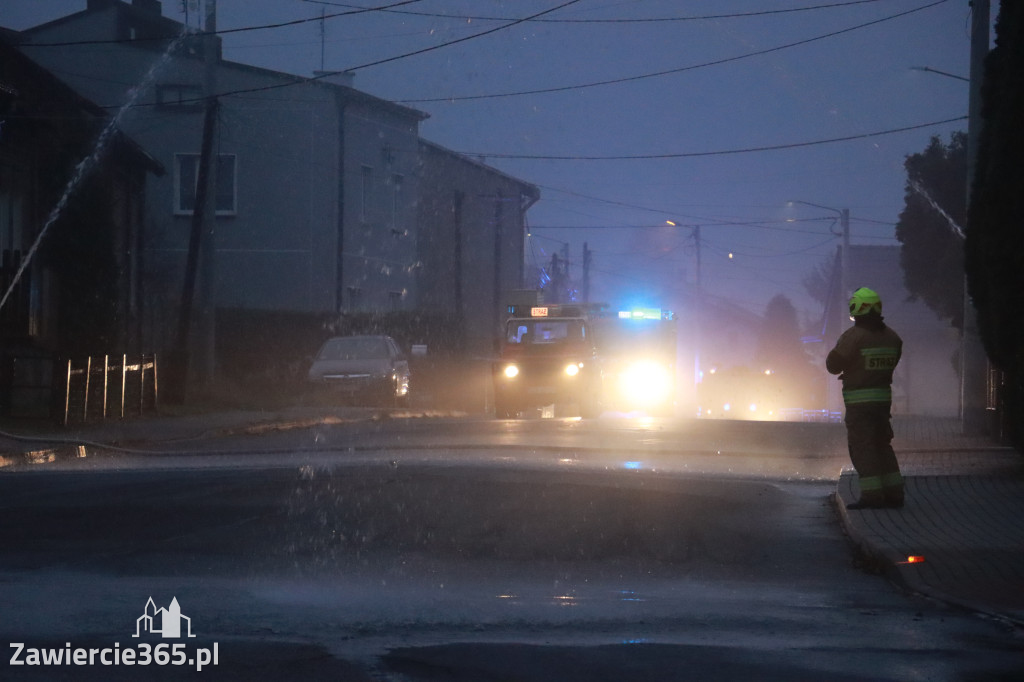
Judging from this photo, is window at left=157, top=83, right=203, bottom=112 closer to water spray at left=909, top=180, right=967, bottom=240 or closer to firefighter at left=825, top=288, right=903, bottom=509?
water spray at left=909, top=180, right=967, bottom=240

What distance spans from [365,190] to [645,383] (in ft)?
41.8

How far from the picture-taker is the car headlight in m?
37.0

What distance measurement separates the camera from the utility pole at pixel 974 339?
1912 centimetres

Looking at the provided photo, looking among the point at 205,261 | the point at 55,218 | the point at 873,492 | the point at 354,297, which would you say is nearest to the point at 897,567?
the point at 873,492

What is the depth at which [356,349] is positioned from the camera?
30.0m

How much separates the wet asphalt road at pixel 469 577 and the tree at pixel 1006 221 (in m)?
2.34

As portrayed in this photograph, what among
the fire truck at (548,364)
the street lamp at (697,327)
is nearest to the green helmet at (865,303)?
the fire truck at (548,364)

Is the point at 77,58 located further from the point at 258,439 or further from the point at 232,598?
the point at 232,598

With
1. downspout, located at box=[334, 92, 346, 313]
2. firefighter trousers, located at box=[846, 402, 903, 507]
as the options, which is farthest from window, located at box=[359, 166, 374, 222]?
firefighter trousers, located at box=[846, 402, 903, 507]

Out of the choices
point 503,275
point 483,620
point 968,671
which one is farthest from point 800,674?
point 503,275

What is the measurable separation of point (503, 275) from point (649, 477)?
4805cm

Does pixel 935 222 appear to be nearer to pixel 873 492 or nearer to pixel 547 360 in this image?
pixel 547 360

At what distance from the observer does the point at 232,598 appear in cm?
684

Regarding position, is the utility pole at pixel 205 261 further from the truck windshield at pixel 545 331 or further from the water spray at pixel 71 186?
the truck windshield at pixel 545 331
